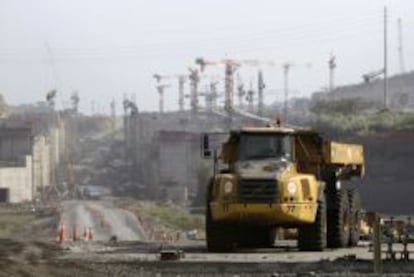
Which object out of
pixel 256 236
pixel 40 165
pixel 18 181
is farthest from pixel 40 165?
pixel 256 236

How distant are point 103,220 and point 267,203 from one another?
59.1 m

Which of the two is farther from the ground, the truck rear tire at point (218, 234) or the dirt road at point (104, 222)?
the truck rear tire at point (218, 234)

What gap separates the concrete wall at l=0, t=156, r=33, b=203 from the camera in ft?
410

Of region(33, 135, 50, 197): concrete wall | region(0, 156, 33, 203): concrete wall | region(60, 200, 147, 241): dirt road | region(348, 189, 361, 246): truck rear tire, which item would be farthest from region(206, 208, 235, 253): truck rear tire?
region(33, 135, 50, 197): concrete wall

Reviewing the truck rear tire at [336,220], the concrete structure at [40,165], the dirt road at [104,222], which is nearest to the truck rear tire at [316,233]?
the truck rear tire at [336,220]

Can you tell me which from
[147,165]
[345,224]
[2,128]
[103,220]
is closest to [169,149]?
[147,165]

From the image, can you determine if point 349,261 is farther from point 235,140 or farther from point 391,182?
point 391,182

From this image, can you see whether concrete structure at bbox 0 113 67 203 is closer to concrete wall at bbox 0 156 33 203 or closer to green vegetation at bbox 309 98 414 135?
concrete wall at bbox 0 156 33 203

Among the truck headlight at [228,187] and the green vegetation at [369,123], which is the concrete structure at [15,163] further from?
the truck headlight at [228,187]

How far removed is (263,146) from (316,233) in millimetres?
2481

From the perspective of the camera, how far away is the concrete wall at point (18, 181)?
125 metres

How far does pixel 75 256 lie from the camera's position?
944 inches

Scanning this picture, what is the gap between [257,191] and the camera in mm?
23719

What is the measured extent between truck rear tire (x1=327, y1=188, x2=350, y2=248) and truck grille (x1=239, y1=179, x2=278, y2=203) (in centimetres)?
336
